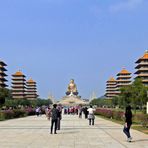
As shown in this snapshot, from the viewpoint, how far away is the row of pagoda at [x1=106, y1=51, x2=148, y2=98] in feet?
433

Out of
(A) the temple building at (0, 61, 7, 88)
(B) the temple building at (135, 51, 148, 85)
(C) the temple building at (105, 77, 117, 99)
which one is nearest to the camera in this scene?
(B) the temple building at (135, 51, 148, 85)

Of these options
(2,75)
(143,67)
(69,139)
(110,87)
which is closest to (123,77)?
(110,87)

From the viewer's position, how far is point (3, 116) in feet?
150

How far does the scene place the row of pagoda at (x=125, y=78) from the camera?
13188 centimetres

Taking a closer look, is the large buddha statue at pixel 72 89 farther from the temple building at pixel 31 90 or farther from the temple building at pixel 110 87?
the temple building at pixel 31 90

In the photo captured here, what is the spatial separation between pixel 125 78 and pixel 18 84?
133 feet

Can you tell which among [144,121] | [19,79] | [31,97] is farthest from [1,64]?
[144,121]

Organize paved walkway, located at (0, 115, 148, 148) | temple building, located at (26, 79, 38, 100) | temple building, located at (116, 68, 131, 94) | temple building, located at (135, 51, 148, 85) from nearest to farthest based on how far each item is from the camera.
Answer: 1. paved walkway, located at (0, 115, 148, 148)
2. temple building, located at (135, 51, 148, 85)
3. temple building, located at (116, 68, 131, 94)
4. temple building, located at (26, 79, 38, 100)

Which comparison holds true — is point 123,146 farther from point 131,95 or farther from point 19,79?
point 19,79

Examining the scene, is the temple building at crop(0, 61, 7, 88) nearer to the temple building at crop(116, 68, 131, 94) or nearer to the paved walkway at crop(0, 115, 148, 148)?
the temple building at crop(116, 68, 131, 94)

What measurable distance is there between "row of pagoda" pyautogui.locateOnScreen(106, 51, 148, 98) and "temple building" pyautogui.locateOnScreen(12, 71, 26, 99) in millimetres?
35066

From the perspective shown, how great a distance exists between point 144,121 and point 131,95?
52.7 metres

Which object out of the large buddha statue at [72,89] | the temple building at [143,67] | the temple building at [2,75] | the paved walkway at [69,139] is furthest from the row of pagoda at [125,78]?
the paved walkway at [69,139]

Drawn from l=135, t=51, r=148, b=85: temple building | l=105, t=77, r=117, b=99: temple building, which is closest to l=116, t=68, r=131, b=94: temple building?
l=105, t=77, r=117, b=99: temple building
